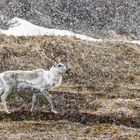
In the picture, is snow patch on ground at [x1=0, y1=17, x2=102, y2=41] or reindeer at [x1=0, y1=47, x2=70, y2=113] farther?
snow patch on ground at [x1=0, y1=17, x2=102, y2=41]

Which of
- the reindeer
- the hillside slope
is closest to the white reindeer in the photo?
the reindeer

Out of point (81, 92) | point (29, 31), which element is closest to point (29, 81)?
point (81, 92)

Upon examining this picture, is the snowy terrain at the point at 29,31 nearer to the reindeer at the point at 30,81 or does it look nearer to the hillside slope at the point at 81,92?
the hillside slope at the point at 81,92

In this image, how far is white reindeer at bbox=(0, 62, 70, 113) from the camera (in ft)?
79.6

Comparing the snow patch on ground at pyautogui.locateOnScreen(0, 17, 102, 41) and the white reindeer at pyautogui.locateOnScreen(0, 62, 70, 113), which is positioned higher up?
the snow patch on ground at pyautogui.locateOnScreen(0, 17, 102, 41)

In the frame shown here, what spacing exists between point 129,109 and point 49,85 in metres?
3.87

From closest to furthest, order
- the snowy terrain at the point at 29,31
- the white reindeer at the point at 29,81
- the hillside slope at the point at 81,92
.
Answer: the hillside slope at the point at 81,92, the white reindeer at the point at 29,81, the snowy terrain at the point at 29,31

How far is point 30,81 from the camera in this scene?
24406 millimetres

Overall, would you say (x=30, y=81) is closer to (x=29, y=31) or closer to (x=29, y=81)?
(x=29, y=81)

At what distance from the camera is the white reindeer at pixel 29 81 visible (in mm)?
24266

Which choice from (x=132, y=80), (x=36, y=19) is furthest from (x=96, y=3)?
(x=132, y=80)

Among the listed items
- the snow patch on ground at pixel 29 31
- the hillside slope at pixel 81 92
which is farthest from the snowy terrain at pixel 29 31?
the hillside slope at pixel 81 92

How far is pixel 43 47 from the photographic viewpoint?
34.2 metres

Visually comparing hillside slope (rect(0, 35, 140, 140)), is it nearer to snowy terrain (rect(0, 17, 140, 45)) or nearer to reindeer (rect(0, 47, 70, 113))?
reindeer (rect(0, 47, 70, 113))
